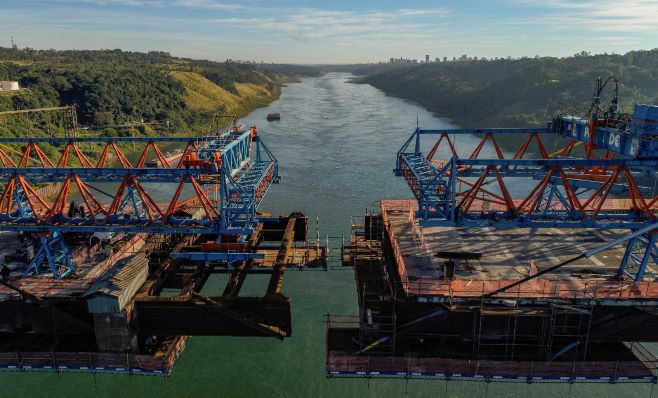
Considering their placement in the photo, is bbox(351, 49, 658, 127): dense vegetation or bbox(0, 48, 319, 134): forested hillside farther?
bbox(351, 49, 658, 127): dense vegetation

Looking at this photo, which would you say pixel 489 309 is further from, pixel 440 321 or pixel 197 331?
pixel 197 331

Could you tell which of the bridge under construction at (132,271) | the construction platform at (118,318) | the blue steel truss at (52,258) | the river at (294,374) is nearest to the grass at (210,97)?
the river at (294,374)

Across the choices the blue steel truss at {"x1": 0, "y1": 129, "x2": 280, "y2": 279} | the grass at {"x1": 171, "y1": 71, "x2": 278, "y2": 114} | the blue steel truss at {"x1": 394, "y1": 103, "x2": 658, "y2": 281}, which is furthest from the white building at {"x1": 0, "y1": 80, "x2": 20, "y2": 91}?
the blue steel truss at {"x1": 394, "y1": 103, "x2": 658, "y2": 281}

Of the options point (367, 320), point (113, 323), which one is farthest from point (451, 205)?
point (113, 323)

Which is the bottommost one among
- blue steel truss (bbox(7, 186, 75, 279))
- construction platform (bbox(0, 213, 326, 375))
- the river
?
the river

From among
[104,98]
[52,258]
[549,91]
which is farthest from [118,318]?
[549,91]

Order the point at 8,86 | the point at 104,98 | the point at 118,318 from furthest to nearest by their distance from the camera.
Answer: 1. the point at 104,98
2. the point at 8,86
3. the point at 118,318

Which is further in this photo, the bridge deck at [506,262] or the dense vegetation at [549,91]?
the dense vegetation at [549,91]

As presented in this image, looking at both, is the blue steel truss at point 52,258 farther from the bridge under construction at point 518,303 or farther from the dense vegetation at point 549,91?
the dense vegetation at point 549,91

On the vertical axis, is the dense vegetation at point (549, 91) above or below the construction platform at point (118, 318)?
above

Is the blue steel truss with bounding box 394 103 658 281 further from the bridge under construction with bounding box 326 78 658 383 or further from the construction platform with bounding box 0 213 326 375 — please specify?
the construction platform with bounding box 0 213 326 375

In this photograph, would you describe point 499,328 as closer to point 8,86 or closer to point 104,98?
point 104,98
